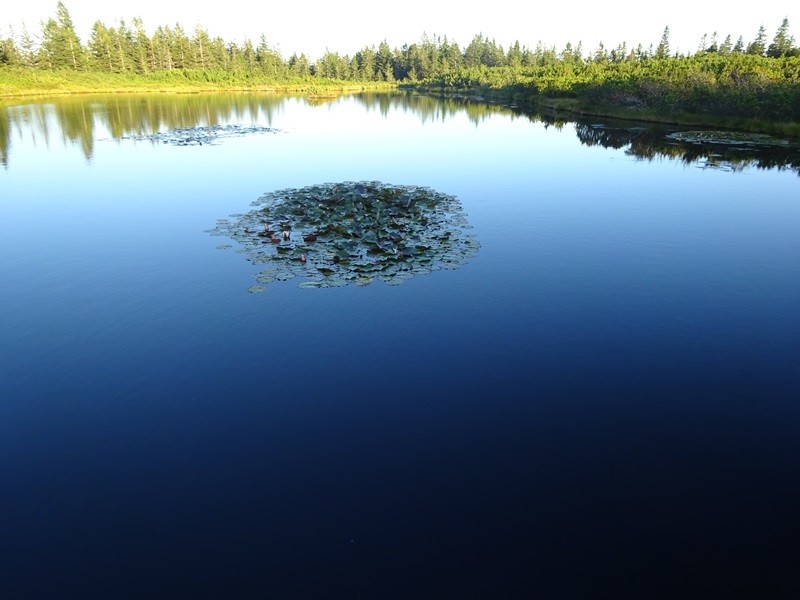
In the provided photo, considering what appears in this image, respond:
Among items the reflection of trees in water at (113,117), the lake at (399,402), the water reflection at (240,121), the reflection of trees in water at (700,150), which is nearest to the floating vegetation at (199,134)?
the water reflection at (240,121)

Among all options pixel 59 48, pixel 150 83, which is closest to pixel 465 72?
pixel 150 83

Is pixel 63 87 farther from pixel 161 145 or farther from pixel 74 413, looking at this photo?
pixel 74 413

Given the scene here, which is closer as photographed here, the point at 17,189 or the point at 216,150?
the point at 17,189

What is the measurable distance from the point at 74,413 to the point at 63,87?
96656mm

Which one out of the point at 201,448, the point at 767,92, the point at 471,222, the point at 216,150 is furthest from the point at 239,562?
the point at 767,92

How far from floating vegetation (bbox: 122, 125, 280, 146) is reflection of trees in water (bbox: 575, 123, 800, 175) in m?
29.7

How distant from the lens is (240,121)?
53.7 m

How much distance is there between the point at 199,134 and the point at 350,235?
1285 inches

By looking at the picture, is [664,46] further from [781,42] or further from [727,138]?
[727,138]

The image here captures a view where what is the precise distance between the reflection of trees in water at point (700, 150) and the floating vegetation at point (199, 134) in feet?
97.4

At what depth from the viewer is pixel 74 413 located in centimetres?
900

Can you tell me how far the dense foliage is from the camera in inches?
1844

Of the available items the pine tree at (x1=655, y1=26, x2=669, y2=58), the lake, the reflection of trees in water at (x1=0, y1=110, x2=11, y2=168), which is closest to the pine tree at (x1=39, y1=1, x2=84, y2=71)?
the reflection of trees in water at (x1=0, y1=110, x2=11, y2=168)

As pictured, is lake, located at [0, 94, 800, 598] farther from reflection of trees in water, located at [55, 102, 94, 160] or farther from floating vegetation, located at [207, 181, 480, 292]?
reflection of trees in water, located at [55, 102, 94, 160]
